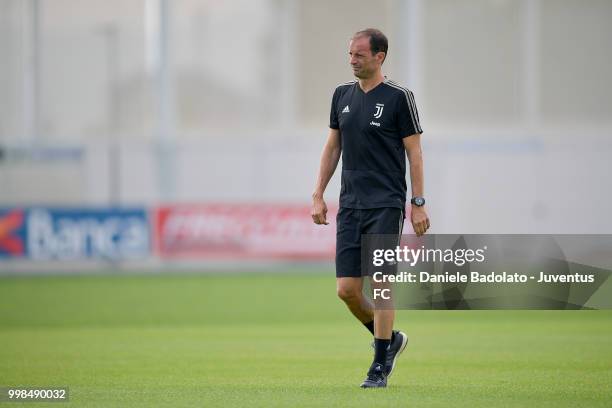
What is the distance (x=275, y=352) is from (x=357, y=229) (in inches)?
132

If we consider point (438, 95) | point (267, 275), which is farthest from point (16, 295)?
point (438, 95)

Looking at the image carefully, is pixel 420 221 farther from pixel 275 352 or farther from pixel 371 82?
pixel 275 352

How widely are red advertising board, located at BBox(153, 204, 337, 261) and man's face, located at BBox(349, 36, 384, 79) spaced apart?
57.7 ft

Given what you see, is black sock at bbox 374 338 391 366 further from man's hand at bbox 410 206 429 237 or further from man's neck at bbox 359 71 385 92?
man's neck at bbox 359 71 385 92

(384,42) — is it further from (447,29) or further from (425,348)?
A: (447,29)

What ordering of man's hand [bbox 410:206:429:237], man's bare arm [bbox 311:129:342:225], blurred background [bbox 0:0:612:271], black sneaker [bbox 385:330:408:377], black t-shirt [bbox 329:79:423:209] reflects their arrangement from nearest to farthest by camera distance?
man's hand [bbox 410:206:429:237] < black t-shirt [bbox 329:79:423:209] < black sneaker [bbox 385:330:408:377] < man's bare arm [bbox 311:129:342:225] < blurred background [bbox 0:0:612:271]

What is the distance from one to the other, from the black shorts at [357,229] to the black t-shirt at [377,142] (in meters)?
0.05

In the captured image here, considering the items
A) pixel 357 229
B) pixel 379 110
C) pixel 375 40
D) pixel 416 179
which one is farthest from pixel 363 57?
pixel 357 229

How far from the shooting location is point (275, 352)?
11.3 metres

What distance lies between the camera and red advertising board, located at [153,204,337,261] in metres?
26.0

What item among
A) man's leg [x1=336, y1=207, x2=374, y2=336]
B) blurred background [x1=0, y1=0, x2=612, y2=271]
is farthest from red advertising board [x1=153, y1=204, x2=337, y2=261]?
man's leg [x1=336, y1=207, x2=374, y2=336]

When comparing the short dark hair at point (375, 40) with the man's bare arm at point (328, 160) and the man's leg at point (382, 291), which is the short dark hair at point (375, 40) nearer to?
the man's bare arm at point (328, 160)

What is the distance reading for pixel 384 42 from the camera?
326 inches

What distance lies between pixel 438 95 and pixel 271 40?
197 inches
